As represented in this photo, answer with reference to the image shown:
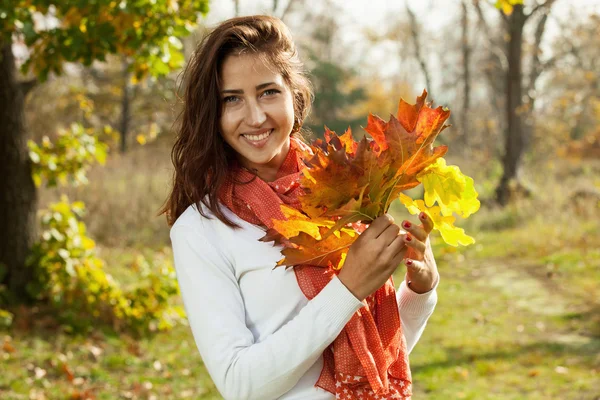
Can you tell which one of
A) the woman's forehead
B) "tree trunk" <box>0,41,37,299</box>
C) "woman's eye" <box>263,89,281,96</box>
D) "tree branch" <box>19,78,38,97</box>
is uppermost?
"tree branch" <box>19,78,38,97</box>

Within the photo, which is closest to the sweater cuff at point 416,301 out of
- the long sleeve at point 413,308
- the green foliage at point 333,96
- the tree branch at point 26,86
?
the long sleeve at point 413,308

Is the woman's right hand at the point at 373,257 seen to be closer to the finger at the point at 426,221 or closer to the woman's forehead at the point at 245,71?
the finger at the point at 426,221

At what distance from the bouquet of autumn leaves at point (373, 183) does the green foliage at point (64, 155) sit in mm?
4278

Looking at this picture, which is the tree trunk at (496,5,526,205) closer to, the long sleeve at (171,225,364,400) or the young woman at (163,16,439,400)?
the young woman at (163,16,439,400)

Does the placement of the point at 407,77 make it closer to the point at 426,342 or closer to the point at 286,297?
the point at 426,342

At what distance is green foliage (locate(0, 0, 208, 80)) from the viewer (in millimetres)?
3785

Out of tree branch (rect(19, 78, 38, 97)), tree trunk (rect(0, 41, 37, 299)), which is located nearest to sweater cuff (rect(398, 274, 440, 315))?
tree trunk (rect(0, 41, 37, 299))

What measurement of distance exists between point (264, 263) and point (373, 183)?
1.25ft

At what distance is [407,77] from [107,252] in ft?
105

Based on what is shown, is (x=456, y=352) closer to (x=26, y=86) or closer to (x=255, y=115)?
(x=26, y=86)

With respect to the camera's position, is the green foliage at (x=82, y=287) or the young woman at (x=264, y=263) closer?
the young woman at (x=264, y=263)

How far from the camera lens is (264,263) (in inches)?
65.1

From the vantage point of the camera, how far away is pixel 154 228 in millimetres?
10000

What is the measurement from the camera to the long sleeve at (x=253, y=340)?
1.50 metres
